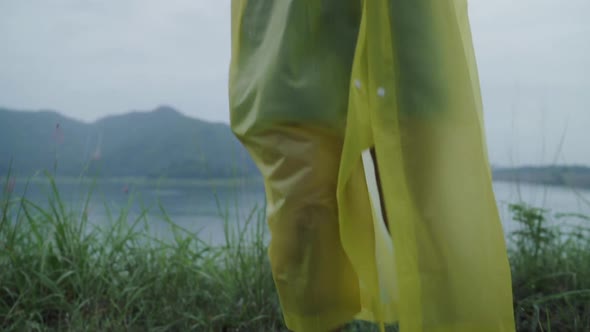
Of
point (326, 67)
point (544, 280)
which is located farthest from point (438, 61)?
point (544, 280)

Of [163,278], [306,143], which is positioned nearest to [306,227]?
[306,143]

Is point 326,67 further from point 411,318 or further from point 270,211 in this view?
point 411,318

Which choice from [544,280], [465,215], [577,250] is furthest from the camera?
[577,250]

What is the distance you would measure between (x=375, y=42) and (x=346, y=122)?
14cm

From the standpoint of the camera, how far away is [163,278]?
73.7 inches

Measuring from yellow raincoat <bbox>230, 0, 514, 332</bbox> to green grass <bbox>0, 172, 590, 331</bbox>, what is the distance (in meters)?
0.70

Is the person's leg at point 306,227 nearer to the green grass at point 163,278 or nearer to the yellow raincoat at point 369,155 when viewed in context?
the yellow raincoat at point 369,155

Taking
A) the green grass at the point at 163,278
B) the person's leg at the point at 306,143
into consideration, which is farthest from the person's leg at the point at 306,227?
the green grass at the point at 163,278

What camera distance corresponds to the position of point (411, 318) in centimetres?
90

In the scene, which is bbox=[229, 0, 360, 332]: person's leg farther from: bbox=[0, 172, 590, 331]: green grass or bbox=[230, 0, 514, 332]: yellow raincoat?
bbox=[0, 172, 590, 331]: green grass

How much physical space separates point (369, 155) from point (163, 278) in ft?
3.40

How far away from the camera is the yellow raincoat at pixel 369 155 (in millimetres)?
886

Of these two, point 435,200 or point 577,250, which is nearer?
point 435,200

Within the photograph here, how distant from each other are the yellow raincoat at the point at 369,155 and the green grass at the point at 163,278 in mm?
701
